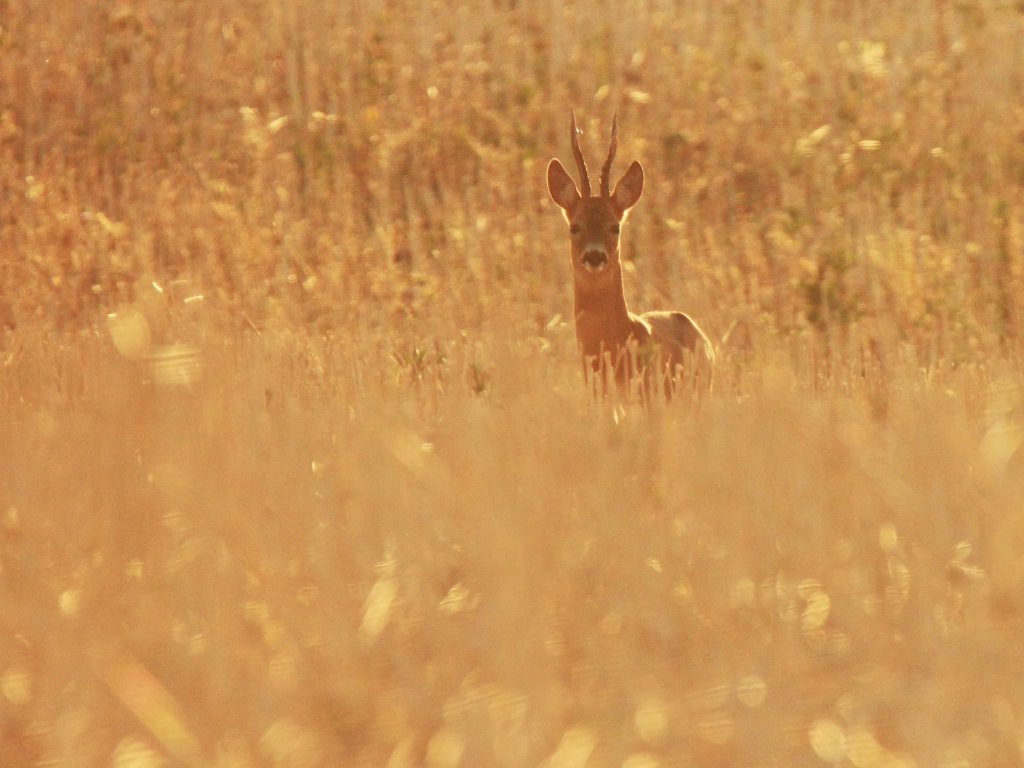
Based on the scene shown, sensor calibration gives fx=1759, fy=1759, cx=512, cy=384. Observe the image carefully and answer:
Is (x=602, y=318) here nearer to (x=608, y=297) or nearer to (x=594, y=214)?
(x=608, y=297)

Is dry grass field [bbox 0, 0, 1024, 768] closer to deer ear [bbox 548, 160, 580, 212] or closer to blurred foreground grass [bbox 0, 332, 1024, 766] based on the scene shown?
blurred foreground grass [bbox 0, 332, 1024, 766]

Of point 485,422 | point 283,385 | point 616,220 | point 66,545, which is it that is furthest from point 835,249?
point 66,545

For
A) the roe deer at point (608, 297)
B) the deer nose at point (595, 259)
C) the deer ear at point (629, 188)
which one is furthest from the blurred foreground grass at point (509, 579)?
the deer ear at point (629, 188)

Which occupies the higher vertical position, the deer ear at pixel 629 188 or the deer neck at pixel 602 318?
the deer ear at pixel 629 188

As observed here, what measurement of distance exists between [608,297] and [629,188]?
93 centimetres

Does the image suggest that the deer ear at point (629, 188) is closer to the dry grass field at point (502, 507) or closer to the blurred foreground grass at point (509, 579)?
the dry grass field at point (502, 507)

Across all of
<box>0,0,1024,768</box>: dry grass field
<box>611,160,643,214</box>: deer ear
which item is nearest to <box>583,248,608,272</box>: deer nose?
<box>0,0,1024,768</box>: dry grass field

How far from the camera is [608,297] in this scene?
7.59 m

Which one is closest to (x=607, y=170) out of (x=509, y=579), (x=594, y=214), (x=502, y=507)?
(x=594, y=214)

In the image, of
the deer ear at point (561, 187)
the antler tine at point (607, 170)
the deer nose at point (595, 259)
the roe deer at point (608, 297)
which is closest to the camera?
the roe deer at point (608, 297)

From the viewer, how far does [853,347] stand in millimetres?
7211

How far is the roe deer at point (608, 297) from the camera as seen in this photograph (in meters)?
7.42

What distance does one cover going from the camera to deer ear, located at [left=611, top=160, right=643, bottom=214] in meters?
8.23

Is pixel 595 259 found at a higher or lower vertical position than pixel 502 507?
higher
